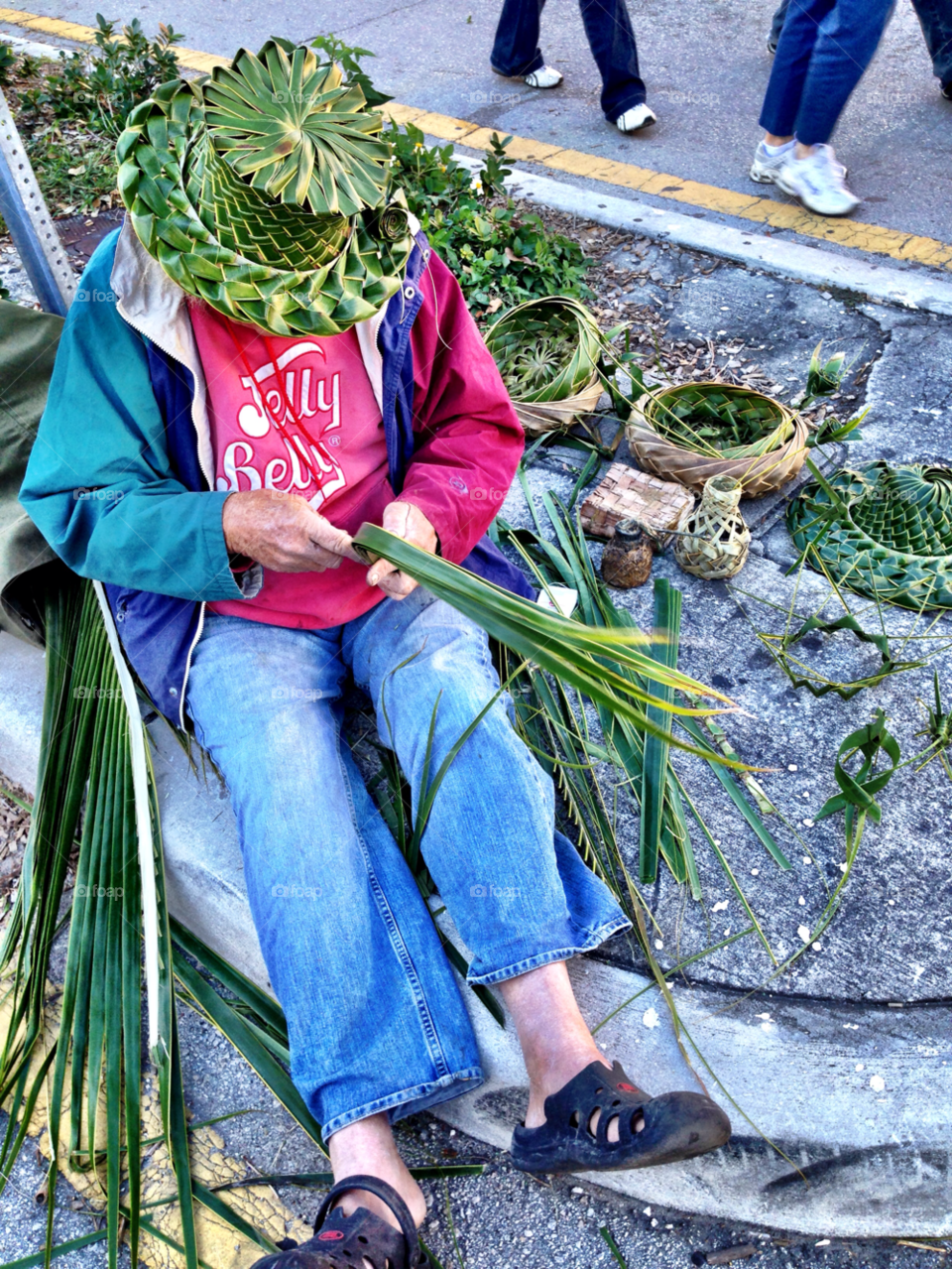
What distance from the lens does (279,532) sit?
163cm

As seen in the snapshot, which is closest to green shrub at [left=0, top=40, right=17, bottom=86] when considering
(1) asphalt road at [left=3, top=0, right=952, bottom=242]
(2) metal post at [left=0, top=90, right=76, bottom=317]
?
(1) asphalt road at [left=3, top=0, right=952, bottom=242]

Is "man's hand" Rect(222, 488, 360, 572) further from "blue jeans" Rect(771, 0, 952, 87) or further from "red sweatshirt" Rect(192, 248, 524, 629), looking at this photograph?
"blue jeans" Rect(771, 0, 952, 87)

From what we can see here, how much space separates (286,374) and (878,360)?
214 centimetres

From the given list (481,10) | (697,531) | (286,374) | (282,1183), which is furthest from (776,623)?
(481,10)

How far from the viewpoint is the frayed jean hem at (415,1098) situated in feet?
5.06

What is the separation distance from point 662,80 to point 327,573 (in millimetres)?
4753

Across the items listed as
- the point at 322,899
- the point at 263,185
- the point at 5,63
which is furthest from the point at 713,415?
the point at 5,63

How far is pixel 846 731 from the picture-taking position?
81.9 inches

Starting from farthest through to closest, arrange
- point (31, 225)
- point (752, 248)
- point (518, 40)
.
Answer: point (518, 40) → point (752, 248) → point (31, 225)

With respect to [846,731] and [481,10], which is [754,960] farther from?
[481,10]

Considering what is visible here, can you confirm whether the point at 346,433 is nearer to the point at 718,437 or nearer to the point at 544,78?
the point at 718,437

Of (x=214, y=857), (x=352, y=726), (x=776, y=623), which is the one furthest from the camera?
(x=776, y=623)

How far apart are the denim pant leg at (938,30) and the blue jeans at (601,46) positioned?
4.14 feet

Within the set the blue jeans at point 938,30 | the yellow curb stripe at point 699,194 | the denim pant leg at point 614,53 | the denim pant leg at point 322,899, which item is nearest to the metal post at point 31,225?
the denim pant leg at point 322,899
